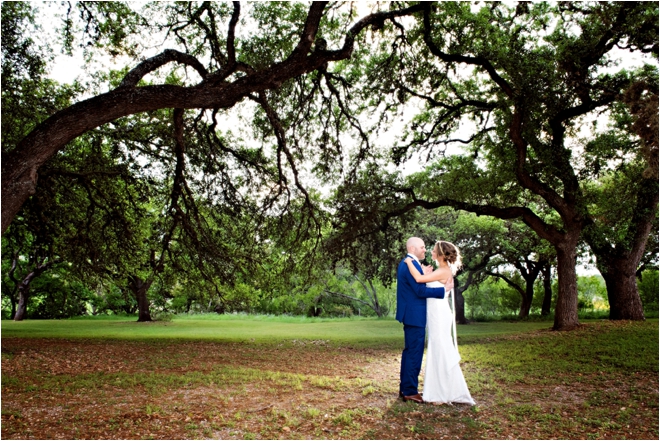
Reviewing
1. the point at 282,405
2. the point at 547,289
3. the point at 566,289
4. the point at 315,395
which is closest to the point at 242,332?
the point at 566,289

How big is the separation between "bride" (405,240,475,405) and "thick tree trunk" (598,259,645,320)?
42.8ft

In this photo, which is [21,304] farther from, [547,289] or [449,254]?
[547,289]

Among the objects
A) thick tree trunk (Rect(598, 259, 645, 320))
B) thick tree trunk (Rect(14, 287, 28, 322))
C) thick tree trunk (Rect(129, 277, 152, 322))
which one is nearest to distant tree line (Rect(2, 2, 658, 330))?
thick tree trunk (Rect(598, 259, 645, 320))

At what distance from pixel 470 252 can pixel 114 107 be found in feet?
72.5

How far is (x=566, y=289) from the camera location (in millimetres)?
15289

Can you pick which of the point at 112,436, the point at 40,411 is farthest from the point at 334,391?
the point at 40,411

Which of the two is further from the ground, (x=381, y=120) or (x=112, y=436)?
(x=381, y=120)

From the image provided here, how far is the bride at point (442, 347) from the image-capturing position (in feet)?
20.0

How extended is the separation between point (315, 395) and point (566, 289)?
12.0m

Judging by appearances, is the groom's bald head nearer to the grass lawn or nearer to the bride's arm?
the bride's arm

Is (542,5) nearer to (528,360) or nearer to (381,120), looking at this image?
(381,120)

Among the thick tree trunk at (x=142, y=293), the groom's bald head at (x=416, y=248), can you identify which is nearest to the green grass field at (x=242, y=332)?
the thick tree trunk at (x=142, y=293)

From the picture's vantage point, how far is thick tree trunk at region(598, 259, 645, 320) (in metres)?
16.4

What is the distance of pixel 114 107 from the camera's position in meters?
6.49
